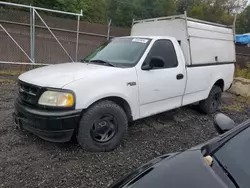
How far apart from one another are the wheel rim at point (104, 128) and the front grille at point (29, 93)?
901mm

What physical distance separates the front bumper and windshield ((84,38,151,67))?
4.20 feet

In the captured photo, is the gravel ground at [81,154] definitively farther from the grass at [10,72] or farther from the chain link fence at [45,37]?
the chain link fence at [45,37]

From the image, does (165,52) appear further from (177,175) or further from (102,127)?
A: (177,175)

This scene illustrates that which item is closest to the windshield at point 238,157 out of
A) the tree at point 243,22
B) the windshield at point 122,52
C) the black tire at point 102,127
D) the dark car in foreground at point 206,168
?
the dark car in foreground at point 206,168

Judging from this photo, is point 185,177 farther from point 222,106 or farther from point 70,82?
point 222,106

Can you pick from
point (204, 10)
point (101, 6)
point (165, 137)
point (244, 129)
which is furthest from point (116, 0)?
point (244, 129)

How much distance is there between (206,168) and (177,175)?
25 cm

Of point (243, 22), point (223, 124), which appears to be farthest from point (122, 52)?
point (243, 22)

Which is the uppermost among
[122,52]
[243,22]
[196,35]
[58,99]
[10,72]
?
[243,22]

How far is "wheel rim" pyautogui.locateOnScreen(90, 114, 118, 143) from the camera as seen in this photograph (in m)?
3.56

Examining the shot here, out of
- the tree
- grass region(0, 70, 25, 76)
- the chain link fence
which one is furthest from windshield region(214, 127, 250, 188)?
the tree

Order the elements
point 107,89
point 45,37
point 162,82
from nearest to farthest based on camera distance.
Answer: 1. point 107,89
2. point 162,82
3. point 45,37

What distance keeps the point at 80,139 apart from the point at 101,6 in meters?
16.8

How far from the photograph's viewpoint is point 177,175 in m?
1.90
